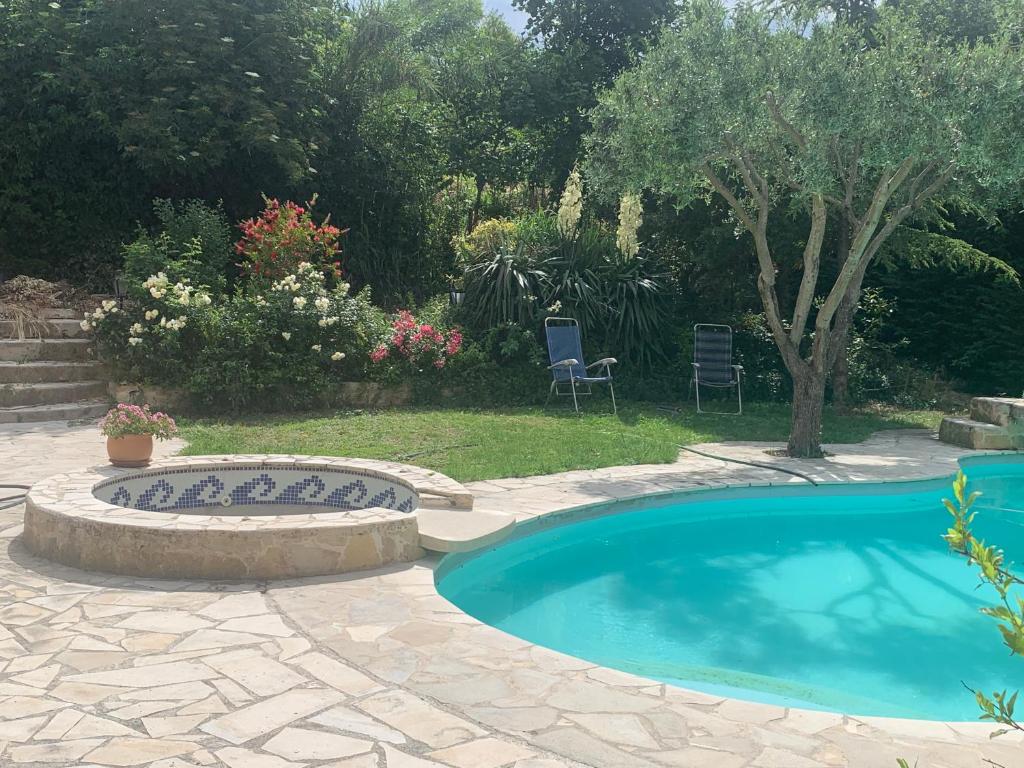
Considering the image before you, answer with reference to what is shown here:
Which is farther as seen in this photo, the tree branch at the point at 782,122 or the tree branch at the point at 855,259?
the tree branch at the point at 855,259

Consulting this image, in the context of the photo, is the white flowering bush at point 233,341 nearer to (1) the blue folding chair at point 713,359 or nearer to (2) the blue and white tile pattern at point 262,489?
(2) the blue and white tile pattern at point 262,489

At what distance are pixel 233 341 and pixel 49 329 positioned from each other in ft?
7.75

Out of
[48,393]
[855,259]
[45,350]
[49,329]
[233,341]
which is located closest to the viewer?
[855,259]

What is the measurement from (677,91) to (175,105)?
7.28 meters

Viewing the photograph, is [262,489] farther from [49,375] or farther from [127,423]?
[49,375]

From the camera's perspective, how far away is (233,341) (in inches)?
344

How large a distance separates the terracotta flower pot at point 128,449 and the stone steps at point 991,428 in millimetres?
7002

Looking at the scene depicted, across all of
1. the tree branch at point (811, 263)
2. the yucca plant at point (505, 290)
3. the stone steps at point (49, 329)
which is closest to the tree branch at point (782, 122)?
the tree branch at point (811, 263)

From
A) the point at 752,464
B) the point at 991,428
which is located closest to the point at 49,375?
the point at 752,464

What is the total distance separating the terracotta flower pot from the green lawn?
0.84m

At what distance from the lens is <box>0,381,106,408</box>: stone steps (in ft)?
27.5

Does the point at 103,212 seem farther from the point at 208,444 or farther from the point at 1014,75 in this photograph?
the point at 1014,75

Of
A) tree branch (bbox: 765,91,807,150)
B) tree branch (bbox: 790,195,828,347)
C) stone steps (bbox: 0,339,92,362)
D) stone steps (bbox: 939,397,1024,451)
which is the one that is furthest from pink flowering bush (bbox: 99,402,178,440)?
stone steps (bbox: 939,397,1024,451)

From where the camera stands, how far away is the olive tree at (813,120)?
20.5 feet
